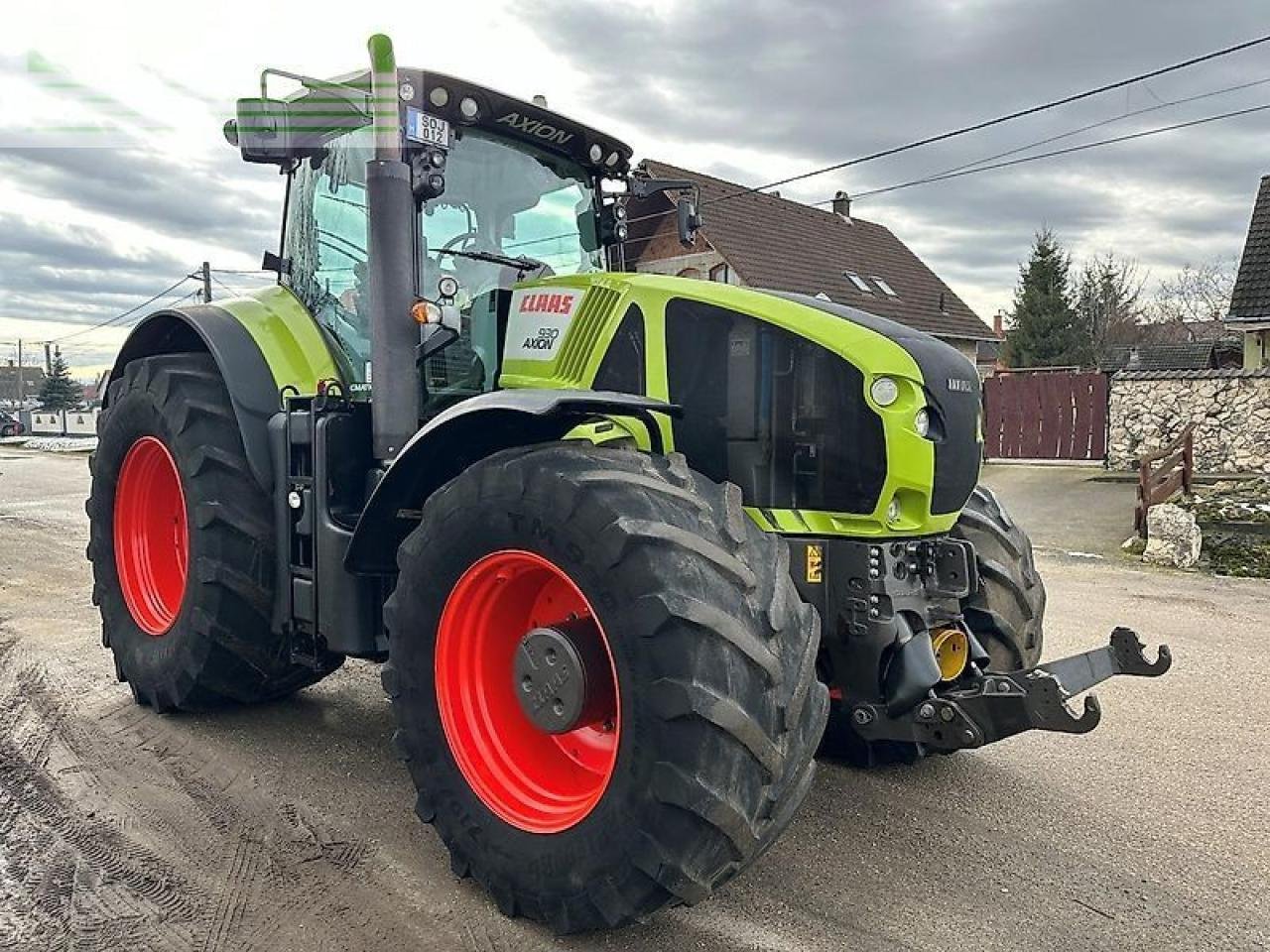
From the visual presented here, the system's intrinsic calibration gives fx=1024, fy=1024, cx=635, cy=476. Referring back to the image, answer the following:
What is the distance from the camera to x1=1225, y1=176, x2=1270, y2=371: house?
721 inches

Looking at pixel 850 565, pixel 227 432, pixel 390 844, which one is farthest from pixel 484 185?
pixel 390 844

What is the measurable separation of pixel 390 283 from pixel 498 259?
1.57ft

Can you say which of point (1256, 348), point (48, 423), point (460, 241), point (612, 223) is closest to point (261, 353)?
point (460, 241)

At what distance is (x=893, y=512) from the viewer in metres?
3.04

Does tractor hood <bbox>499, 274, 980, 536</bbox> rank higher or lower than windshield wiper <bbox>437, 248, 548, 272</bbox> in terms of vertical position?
lower

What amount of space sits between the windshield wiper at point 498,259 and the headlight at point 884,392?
62.7 inches

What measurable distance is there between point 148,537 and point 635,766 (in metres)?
3.47

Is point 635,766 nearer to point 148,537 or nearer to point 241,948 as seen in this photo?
point 241,948

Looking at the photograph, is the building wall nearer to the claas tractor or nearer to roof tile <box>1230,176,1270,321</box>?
roof tile <box>1230,176,1270,321</box>

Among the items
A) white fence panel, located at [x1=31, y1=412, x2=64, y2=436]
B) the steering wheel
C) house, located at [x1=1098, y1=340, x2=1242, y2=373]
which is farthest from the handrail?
white fence panel, located at [x1=31, y1=412, x2=64, y2=436]

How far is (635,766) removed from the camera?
2.51 meters

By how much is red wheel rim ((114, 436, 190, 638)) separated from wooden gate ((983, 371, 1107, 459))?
718 inches

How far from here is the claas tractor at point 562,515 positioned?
2514 millimetres

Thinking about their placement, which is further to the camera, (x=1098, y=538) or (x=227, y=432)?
(x=1098, y=538)
